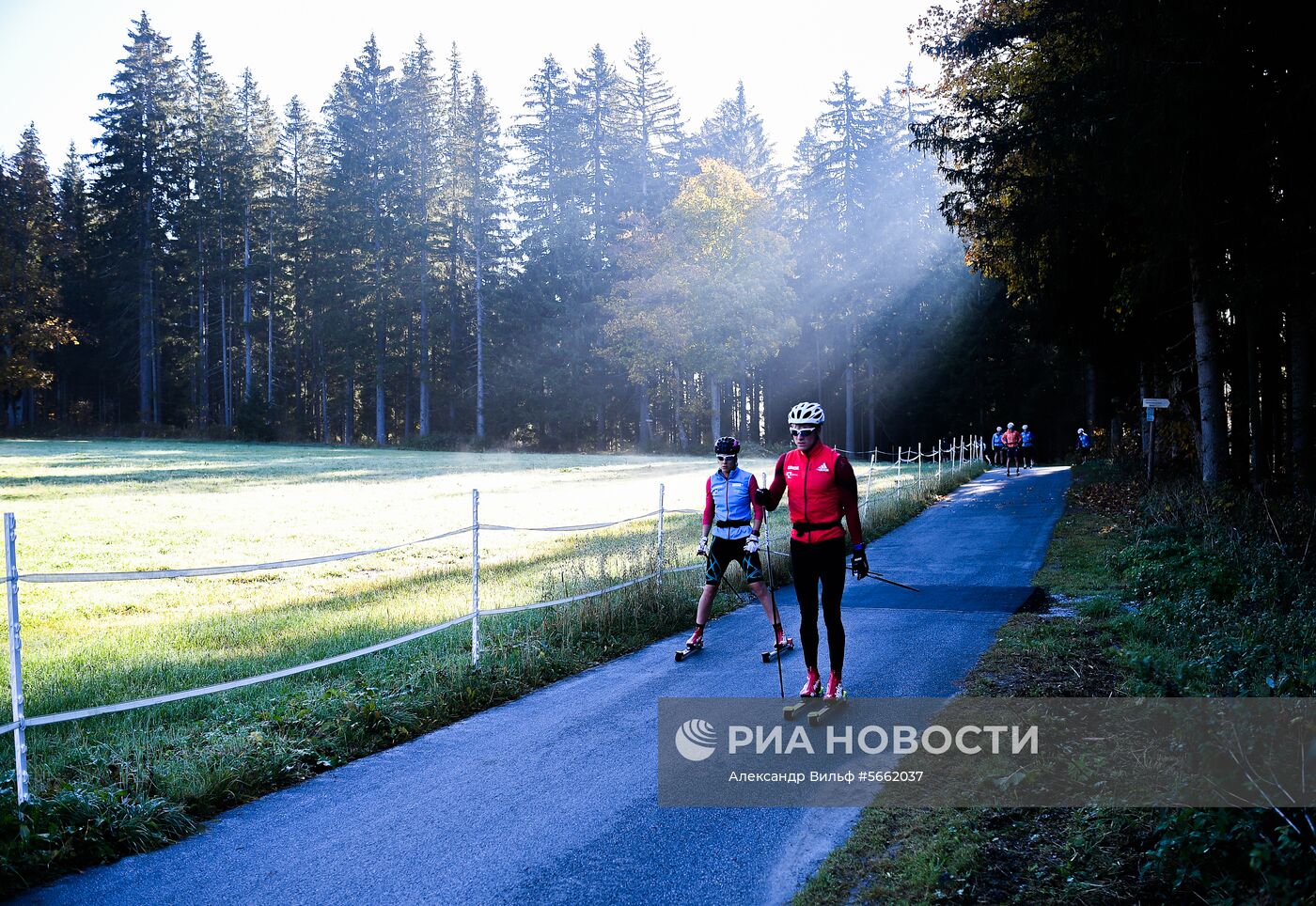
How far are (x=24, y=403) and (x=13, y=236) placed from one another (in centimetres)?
1194

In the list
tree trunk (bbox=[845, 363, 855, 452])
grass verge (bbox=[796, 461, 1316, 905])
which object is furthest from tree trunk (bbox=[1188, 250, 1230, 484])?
tree trunk (bbox=[845, 363, 855, 452])

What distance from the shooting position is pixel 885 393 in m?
61.5

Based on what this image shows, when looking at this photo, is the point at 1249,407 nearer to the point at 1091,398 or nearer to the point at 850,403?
the point at 1091,398

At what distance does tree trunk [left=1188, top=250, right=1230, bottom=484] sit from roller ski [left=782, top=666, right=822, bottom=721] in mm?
14151

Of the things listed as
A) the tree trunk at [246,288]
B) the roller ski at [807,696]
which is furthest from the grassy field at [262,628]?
the tree trunk at [246,288]

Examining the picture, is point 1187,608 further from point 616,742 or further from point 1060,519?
point 1060,519

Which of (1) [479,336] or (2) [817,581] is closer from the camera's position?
(2) [817,581]

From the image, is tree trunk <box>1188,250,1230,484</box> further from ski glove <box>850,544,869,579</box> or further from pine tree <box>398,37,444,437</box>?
pine tree <box>398,37,444,437</box>

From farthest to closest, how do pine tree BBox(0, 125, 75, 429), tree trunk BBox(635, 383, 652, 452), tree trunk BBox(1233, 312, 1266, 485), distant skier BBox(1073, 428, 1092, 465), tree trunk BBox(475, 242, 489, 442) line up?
tree trunk BBox(635, 383, 652, 452), tree trunk BBox(475, 242, 489, 442), pine tree BBox(0, 125, 75, 429), distant skier BBox(1073, 428, 1092, 465), tree trunk BBox(1233, 312, 1266, 485)

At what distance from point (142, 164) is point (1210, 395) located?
2438 inches

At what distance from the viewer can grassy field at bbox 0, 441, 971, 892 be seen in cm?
545

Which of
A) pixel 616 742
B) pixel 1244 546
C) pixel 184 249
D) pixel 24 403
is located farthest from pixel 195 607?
pixel 24 403

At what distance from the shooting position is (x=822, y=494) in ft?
20.9

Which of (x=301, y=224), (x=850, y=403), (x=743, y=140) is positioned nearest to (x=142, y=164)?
(x=301, y=224)
